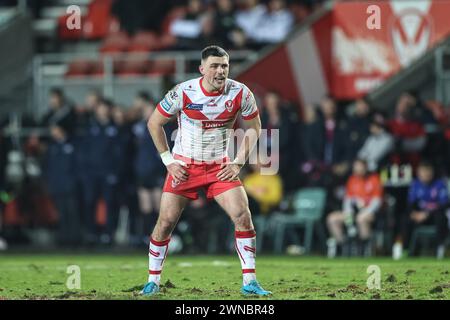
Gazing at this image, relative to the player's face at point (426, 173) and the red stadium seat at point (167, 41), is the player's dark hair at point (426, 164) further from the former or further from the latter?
the red stadium seat at point (167, 41)

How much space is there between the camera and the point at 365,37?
22672mm

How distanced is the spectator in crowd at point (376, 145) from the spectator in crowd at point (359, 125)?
10 cm

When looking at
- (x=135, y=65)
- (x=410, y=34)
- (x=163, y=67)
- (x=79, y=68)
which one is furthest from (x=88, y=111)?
(x=410, y=34)

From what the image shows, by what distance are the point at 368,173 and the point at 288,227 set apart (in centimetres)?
197

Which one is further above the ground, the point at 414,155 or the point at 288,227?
the point at 414,155

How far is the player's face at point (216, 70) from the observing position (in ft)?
39.8

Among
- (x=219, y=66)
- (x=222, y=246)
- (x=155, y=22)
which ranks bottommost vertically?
(x=222, y=246)

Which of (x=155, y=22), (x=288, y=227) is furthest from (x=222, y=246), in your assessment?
(x=155, y=22)

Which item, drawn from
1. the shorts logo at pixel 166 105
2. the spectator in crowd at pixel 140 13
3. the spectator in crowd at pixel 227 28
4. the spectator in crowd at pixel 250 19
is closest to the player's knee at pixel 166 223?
the shorts logo at pixel 166 105

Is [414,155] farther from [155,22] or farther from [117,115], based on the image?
[155,22]

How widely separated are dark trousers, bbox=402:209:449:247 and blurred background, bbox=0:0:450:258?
21 mm

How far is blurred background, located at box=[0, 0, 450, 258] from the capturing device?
20766 millimetres

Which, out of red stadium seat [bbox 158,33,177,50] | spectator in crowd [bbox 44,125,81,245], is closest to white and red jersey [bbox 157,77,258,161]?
spectator in crowd [bbox 44,125,81,245]
